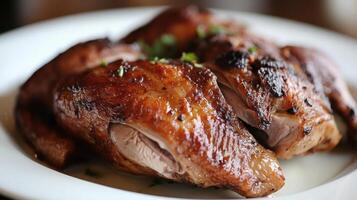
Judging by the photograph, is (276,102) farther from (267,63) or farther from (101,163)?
(101,163)

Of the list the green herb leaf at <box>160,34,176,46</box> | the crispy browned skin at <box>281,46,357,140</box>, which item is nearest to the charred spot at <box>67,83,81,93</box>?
the green herb leaf at <box>160,34,176,46</box>

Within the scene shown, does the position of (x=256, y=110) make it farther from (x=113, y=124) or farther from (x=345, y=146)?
(x=345, y=146)

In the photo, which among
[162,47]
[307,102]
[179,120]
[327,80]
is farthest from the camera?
[162,47]

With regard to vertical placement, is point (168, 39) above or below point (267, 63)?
above

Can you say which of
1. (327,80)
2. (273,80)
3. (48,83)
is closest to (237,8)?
(327,80)

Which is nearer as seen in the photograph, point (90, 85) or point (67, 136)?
point (90, 85)

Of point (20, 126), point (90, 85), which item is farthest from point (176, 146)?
point (20, 126)
